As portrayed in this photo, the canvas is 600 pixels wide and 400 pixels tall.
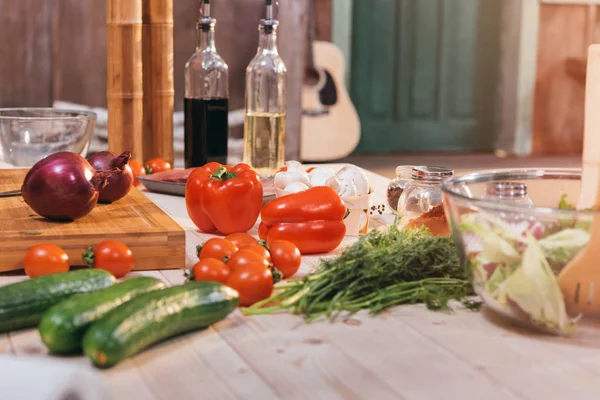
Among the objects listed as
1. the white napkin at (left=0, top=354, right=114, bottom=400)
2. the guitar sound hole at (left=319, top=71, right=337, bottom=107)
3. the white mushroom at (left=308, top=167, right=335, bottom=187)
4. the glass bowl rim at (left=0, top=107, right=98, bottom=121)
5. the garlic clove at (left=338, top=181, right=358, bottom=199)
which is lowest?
the white napkin at (left=0, top=354, right=114, bottom=400)

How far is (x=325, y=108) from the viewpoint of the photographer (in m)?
5.47

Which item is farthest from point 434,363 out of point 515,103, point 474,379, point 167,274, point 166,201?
point 515,103

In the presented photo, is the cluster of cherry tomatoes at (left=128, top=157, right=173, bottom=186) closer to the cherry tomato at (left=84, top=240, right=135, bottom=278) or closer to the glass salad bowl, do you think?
the cherry tomato at (left=84, top=240, right=135, bottom=278)

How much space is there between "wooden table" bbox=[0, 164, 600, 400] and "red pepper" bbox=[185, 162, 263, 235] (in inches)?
18.8

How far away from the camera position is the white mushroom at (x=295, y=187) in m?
1.47

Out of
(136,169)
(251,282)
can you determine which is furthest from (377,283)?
(136,169)

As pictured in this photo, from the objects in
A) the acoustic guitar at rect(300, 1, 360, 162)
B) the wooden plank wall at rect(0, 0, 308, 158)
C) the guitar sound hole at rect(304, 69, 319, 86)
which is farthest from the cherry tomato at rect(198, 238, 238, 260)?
the guitar sound hole at rect(304, 69, 319, 86)

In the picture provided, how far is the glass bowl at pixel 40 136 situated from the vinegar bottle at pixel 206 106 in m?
0.27

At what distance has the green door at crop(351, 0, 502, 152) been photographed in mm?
6297

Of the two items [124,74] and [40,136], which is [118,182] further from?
[124,74]

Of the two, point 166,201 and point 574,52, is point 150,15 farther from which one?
point 574,52

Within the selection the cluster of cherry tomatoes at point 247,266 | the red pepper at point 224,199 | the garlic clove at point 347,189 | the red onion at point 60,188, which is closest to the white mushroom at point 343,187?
the garlic clove at point 347,189

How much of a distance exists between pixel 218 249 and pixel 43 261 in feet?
0.73

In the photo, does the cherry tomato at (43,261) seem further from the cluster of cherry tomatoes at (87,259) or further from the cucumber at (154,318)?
the cucumber at (154,318)
